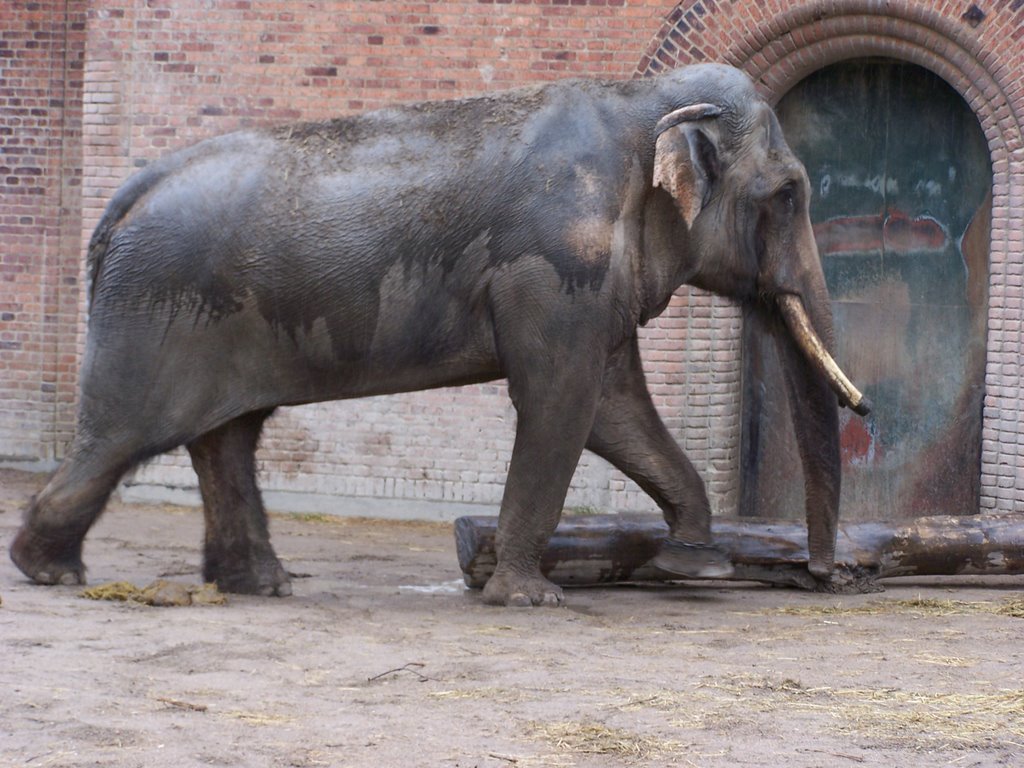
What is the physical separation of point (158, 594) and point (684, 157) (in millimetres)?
3018

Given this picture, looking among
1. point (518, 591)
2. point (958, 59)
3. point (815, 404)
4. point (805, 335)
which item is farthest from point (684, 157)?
point (958, 59)

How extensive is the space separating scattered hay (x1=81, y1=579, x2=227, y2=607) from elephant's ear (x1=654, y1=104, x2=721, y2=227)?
2.71m

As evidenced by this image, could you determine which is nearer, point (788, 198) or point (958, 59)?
point (788, 198)

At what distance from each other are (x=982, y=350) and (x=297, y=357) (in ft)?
17.4

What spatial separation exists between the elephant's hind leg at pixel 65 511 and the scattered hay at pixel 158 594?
236mm

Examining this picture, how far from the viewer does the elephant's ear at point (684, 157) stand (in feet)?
23.3

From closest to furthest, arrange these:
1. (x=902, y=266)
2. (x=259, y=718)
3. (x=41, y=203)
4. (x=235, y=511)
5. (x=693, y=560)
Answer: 1. (x=259, y=718)
2. (x=235, y=511)
3. (x=693, y=560)
4. (x=902, y=266)
5. (x=41, y=203)

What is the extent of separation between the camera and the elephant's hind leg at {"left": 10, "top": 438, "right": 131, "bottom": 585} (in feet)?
23.2

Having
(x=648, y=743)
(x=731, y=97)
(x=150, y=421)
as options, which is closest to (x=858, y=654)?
A: (x=648, y=743)

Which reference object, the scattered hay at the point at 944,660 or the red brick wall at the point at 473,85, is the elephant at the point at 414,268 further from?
the red brick wall at the point at 473,85

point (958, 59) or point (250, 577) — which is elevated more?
point (958, 59)

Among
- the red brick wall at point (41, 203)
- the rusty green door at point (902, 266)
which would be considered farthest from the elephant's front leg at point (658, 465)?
the red brick wall at point (41, 203)

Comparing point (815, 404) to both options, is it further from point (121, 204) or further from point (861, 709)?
point (121, 204)

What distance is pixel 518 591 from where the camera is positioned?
23.9 feet
